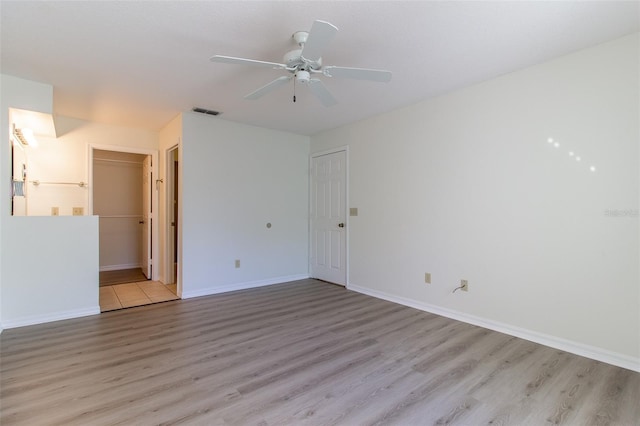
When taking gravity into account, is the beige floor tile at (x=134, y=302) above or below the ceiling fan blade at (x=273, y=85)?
below

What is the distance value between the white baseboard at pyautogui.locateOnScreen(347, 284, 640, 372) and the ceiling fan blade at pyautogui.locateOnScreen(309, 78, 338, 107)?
8.20 ft

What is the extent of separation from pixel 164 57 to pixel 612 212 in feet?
12.4

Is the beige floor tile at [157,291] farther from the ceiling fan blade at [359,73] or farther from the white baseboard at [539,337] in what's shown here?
the ceiling fan blade at [359,73]

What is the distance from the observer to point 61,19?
2088 millimetres

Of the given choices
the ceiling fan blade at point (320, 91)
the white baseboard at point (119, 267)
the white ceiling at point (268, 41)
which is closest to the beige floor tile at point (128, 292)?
the white baseboard at point (119, 267)

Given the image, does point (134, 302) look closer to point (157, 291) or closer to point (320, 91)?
point (157, 291)

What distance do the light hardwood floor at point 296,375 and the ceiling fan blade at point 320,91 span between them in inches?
82.9

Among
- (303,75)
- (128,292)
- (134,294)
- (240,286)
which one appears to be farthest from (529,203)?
(128,292)

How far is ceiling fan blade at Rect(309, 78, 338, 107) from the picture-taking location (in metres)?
2.37

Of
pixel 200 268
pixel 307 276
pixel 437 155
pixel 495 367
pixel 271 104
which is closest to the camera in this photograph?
pixel 495 367

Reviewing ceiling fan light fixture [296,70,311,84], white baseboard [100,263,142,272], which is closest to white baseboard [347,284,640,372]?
ceiling fan light fixture [296,70,311,84]

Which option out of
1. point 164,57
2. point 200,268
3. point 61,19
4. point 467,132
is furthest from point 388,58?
point 200,268

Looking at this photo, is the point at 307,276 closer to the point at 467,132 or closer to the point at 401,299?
the point at 401,299

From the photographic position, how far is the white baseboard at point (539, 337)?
230 centimetres
